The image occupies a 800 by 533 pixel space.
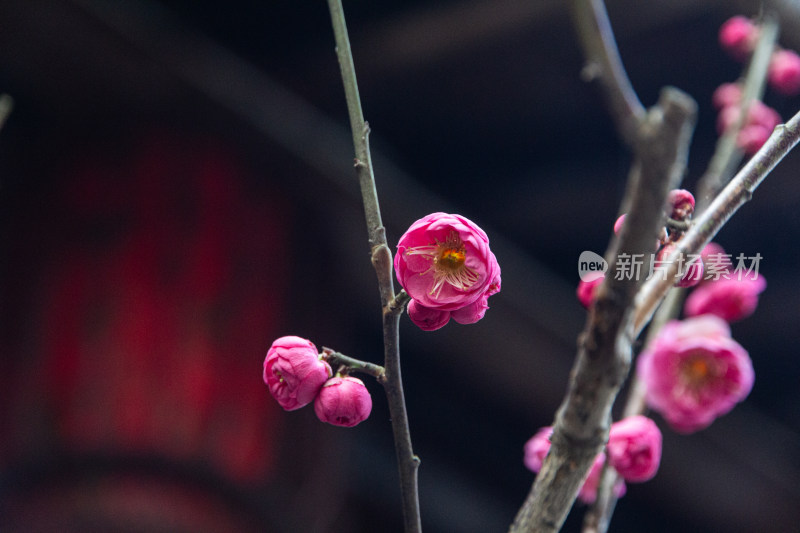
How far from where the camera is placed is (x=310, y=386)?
36 cm

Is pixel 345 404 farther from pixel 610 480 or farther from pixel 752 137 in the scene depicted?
pixel 752 137

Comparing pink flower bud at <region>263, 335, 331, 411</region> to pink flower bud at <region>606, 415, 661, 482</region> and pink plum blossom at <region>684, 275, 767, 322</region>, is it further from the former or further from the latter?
pink plum blossom at <region>684, 275, 767, 322</region>

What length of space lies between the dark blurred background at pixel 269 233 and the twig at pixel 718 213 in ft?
2.54

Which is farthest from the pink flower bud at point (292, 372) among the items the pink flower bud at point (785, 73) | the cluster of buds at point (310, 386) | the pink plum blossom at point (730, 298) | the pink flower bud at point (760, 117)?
the pink flower bud at point (785, 73)

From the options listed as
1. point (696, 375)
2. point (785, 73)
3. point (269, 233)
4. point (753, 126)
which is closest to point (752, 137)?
Answer: point (753, 126)

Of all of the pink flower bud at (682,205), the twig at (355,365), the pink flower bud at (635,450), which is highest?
the pink flower bud at (682,205)

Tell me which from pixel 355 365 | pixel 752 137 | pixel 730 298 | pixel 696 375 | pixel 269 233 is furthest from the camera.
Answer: pixel 269 233

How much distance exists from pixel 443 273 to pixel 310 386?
0.33 ft

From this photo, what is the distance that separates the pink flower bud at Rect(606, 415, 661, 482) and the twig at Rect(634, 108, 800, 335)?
0.64 ft

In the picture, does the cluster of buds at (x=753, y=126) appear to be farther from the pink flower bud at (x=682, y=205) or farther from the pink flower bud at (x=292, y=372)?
the pink flower bud at (x=292, y=372)

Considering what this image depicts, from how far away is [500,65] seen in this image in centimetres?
124

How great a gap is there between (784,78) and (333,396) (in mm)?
847

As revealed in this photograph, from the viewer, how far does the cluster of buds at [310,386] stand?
353 mm

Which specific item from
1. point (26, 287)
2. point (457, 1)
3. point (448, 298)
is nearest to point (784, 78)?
point (457, 1)
